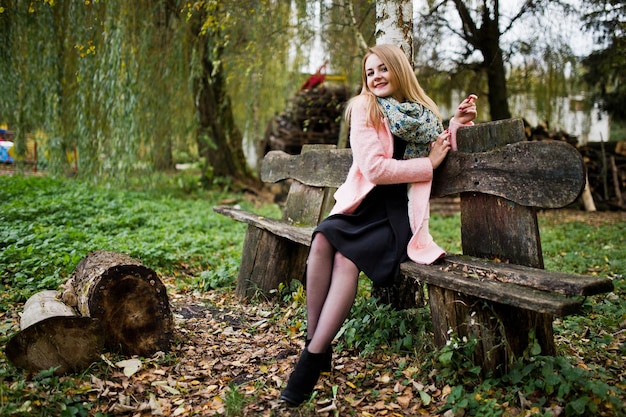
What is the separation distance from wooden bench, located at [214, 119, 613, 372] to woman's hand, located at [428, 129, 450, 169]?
0.17ft

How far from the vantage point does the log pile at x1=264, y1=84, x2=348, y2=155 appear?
33.8 ft

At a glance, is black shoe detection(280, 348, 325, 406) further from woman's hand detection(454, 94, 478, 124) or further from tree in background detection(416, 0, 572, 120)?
tree in background detection(416, 0, 572, 120)

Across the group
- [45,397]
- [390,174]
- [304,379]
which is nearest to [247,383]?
[304,379]

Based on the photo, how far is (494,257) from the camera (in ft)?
8.70

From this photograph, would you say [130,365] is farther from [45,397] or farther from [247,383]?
[247,383]

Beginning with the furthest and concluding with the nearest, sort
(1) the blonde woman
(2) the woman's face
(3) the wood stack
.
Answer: (3) the wood stack → (2) the woman's face → (1) the blonde woman

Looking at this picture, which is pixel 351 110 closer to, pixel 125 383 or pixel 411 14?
pixel 411 14

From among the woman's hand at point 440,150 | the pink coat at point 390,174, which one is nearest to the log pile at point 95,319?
the pink coat at point 390,174

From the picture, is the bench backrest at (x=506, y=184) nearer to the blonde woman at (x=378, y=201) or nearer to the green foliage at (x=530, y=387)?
the blonde woman at (x=378, y=201)

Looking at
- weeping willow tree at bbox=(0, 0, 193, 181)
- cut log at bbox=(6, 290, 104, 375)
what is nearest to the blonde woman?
cut log at bbox=(6, 290, 104, 375)

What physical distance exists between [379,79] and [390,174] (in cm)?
56

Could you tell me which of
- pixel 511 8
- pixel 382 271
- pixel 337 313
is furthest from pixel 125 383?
pixel 511 8

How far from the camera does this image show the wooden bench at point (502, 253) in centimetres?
215

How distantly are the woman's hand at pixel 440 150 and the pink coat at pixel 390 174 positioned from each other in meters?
0.06
